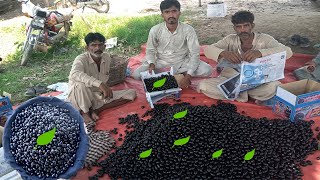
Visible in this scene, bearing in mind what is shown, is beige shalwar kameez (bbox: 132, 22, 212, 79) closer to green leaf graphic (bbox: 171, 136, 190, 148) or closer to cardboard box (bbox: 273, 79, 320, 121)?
cardboard box (bbox: 273, 79, 320, 121)

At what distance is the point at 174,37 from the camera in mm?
4371

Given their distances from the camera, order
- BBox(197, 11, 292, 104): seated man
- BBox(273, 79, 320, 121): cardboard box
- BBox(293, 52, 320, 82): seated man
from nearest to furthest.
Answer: BBox(273, 79, 320, 121): cardboard box
BBox(197, 11, 292, 104): seated man
BBox(293, 52, 320, 82): seated man

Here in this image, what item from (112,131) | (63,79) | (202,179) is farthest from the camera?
(63,79)

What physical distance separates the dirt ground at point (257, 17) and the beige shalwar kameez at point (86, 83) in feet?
8.58

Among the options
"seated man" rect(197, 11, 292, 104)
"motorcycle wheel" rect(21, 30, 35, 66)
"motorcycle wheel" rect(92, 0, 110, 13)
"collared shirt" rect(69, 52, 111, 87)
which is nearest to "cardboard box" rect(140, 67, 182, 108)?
"seated man" rect(197, 11, 292, 104)

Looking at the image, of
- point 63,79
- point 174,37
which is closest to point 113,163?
point 174,37

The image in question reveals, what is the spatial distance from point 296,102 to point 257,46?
0.98 metres

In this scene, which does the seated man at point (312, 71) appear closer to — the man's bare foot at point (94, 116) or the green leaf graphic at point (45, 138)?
the man's bare foot at point (94, 116)

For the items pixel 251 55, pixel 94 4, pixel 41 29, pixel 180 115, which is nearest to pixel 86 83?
pixel 180 115

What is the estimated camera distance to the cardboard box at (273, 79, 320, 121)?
3286 mm

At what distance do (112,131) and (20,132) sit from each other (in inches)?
47.7

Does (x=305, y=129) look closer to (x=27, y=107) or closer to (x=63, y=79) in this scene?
(x=27, y=107)

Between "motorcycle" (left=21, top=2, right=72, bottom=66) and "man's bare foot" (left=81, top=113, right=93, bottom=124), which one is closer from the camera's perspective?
"man's bare foot" (left=81, top=113, right=93, bottom=124)

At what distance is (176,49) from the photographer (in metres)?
4.46
